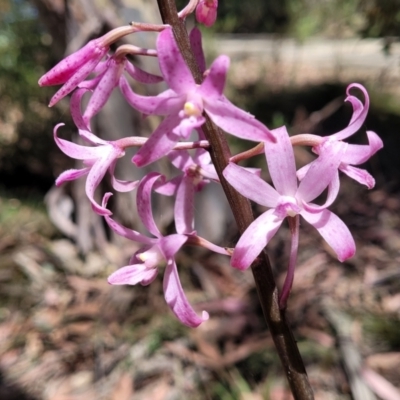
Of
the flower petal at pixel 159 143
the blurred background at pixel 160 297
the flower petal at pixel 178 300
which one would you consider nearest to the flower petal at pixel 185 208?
the flower petal at pixel 178 300

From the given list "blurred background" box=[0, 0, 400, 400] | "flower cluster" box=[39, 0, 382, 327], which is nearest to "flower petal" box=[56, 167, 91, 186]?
"flower cluster" box=[39, 0, 382, 327]

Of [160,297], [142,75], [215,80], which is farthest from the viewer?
[160,297]

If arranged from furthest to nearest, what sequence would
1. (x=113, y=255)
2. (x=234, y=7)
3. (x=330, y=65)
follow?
(x=234, y=7), (x=330, y=65), (x=113, y=255)

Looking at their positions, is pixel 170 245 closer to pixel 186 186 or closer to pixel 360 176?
pixel 186 186

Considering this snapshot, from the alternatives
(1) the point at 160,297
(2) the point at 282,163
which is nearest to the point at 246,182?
(2) the point at 282,163

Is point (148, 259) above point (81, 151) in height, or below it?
below

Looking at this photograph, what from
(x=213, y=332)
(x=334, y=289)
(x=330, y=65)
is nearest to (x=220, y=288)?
(x=213, y=332)

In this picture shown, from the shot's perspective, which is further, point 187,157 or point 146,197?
point 187,157

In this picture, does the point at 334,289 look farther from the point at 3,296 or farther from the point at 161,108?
the point at 161,108
